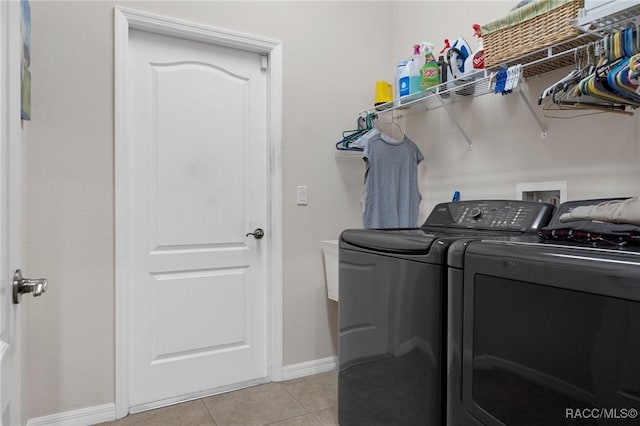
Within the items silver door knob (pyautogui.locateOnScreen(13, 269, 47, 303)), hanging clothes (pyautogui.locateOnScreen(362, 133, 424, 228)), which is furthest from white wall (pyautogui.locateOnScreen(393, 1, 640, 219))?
silver door knob (pyautogui.locateOnScreen(13, 269, 47, 303))

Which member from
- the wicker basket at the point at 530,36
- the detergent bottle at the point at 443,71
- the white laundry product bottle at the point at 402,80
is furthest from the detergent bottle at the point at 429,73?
the wicker basket at the point at 530,36

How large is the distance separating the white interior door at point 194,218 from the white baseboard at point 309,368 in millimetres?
139

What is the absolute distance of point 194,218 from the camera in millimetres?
2330

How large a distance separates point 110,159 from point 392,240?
1447mm

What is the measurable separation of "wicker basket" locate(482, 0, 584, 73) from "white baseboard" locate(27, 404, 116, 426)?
2.36 m

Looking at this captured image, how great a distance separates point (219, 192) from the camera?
239 cm

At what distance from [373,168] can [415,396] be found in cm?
128

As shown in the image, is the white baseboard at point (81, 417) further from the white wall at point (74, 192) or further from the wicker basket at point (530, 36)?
the wicker basket at point (530, 36)

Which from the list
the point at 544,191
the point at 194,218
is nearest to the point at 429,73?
the point at 544,191

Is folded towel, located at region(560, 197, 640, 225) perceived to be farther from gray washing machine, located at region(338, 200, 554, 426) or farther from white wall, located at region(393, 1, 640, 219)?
white wall, located at region(393, 1, 640, 219)

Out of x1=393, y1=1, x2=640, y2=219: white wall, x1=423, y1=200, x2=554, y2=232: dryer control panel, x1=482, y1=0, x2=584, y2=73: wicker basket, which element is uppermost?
x1=482, y1=0, x2=584, y2=73: wicker basket

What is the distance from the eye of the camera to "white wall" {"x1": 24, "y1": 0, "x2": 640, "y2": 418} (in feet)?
6.20

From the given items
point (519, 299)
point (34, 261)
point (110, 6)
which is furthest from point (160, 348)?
point (519, 299)

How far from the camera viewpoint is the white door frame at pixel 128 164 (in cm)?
210
